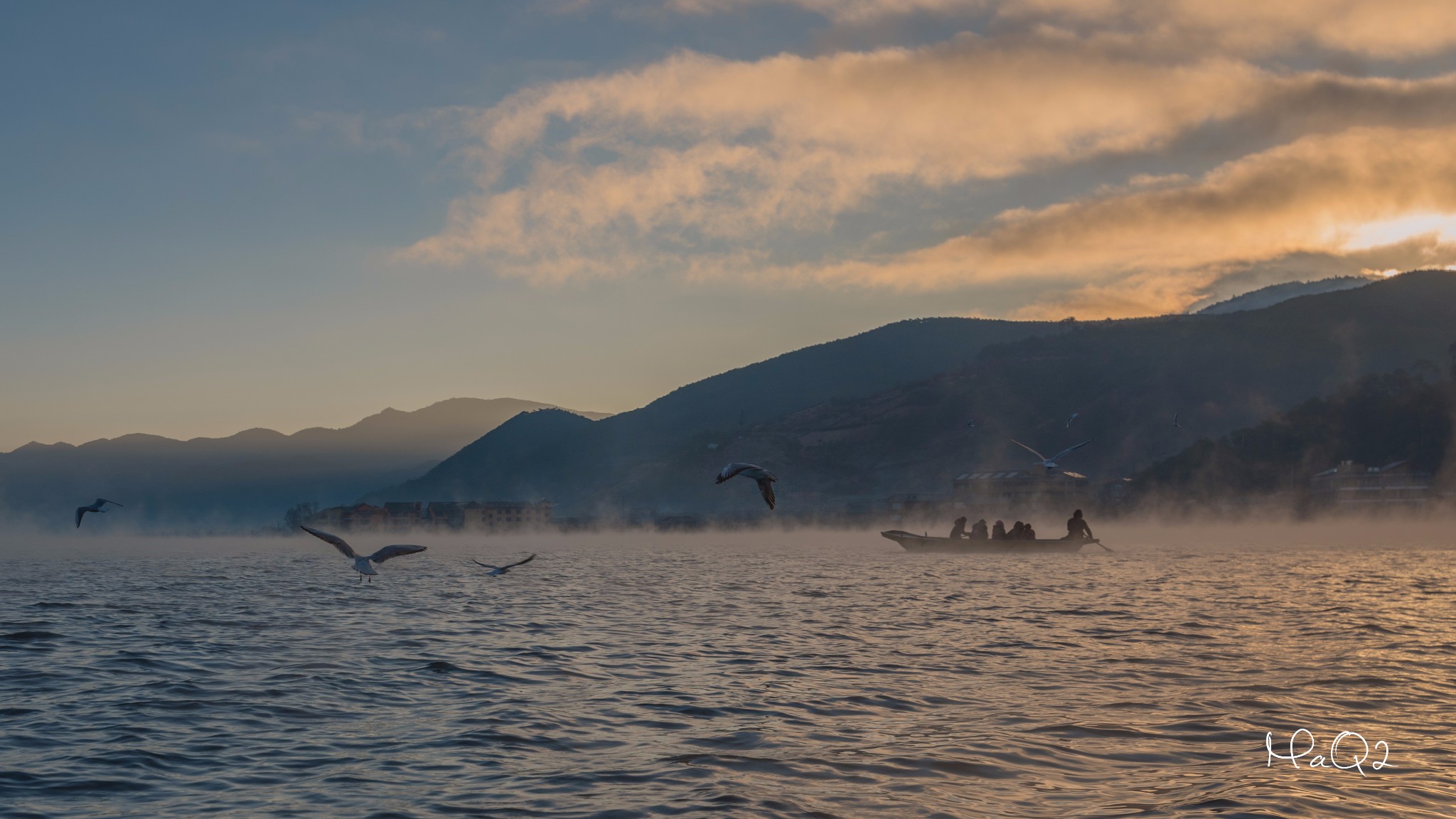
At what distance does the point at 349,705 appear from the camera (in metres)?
21.2

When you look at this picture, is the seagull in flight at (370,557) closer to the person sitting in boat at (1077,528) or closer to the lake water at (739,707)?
the lake water at (739,707)

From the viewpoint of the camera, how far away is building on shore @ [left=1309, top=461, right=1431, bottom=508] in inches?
6732

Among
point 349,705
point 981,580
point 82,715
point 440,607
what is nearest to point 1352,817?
point 349,705

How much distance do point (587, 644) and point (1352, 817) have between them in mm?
20851

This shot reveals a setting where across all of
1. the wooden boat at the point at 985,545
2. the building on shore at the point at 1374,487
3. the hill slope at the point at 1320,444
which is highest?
the hill slope at the point at 1320,444

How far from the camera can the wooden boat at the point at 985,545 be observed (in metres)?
86.8

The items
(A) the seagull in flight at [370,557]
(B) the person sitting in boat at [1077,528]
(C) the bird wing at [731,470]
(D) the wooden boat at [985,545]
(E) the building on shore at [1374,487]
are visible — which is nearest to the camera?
(C) the bird wing at [731,470]

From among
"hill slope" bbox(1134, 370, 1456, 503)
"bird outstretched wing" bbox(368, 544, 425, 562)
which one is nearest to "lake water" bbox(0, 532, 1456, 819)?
"bird outstretched wing" bbox(368, 544, 425, 562)

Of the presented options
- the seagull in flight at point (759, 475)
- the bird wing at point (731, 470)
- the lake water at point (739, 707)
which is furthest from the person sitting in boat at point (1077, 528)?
the bird wing at point (731, 470)

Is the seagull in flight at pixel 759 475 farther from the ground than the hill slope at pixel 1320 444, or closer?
closer

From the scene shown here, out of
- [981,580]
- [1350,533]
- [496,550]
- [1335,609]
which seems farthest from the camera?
[496,550]

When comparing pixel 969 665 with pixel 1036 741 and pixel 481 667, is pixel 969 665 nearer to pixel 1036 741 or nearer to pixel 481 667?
pixel 1036 741

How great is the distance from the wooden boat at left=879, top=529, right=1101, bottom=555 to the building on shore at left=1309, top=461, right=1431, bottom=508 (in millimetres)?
104086

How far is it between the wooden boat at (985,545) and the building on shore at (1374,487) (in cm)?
10409
